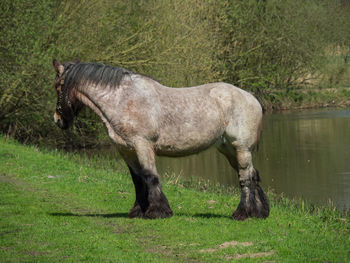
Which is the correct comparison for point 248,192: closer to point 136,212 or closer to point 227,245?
point 136,212

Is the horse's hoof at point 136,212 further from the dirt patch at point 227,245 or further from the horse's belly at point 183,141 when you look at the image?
the dirt patch at point 227,245

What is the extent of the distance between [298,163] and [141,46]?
7411mm

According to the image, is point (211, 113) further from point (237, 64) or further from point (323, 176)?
point (237, 64)

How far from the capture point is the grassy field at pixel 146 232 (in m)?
6.21

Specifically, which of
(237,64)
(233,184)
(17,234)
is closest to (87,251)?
(17,234)

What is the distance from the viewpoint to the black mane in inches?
321

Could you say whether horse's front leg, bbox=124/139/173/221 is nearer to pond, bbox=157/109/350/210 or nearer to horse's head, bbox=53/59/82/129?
horse's head, bbox=53/59/82/129

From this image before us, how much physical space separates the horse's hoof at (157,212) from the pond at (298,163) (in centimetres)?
492

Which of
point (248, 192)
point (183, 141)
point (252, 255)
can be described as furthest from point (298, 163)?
point (252, 255)

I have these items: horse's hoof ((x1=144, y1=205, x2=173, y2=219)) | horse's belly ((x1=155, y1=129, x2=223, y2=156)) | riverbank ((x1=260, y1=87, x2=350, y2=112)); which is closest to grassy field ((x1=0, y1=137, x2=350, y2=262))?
horse's hoof ((x1=144, y1=205, x2=173, y2=219))

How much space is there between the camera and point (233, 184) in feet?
48.6

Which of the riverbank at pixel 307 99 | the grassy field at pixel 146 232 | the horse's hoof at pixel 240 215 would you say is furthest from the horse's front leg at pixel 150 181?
the riverbank at pixel 307 99

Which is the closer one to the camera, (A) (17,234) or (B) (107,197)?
(A) (17,234)

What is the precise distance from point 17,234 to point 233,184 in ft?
26.9
